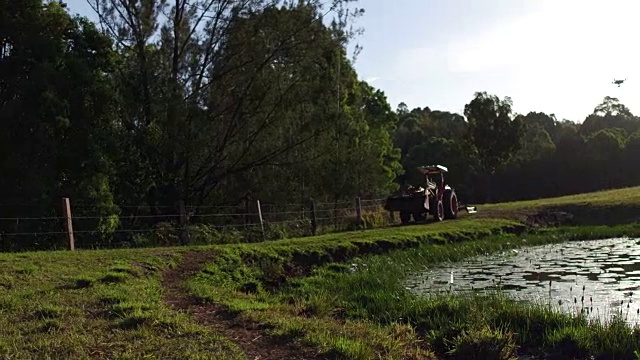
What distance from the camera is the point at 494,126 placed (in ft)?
166

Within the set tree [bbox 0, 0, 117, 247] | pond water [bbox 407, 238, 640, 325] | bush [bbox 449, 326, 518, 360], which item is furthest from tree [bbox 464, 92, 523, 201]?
bush [bbox 449, 326, 518, 360]

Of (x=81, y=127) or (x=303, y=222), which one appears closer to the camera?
(x=81, y=127)

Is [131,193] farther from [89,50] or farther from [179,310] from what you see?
[179,310]

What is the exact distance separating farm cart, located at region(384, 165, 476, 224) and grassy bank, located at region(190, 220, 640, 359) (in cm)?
907

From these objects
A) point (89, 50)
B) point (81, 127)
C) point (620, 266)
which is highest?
point (89, 50)

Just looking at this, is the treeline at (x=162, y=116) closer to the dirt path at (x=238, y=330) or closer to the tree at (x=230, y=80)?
the tree at (x=230, y=80)

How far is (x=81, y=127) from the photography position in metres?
20.1

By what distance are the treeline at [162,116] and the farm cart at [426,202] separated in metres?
3.55

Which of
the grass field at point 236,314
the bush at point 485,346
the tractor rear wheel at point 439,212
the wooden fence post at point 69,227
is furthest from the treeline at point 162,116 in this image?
the bush at point 485,346

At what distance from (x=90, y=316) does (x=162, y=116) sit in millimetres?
14254

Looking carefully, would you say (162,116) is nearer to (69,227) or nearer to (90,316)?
(69,227)

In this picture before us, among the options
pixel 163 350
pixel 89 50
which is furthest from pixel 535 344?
pixel 89 50

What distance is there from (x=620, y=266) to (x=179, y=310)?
1039 cm

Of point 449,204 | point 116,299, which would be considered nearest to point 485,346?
point 116,299
